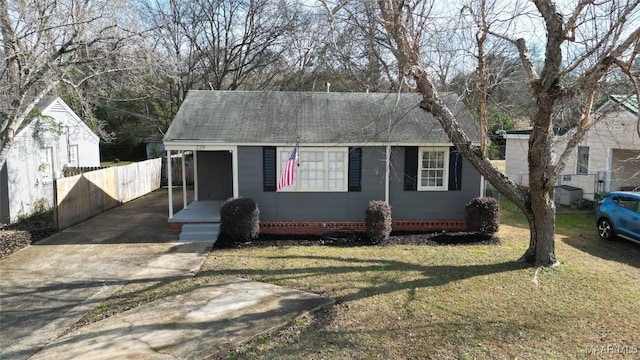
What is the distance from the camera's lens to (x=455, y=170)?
40.7 feet

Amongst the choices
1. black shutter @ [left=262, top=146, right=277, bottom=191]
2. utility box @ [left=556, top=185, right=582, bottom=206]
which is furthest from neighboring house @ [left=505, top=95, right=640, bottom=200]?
black shutter @ [left=262, top=146, right=277, bottom=191]

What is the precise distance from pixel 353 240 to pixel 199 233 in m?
4.24

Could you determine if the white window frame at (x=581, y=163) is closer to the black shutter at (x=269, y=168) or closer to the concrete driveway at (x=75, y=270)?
the black shutter at (x=269, y=168)

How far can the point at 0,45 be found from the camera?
1039 centimetres

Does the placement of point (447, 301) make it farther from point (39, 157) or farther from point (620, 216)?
point (39, 157)

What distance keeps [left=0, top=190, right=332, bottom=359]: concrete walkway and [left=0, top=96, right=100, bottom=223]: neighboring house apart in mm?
2849

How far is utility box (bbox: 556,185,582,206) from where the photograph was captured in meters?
16.8

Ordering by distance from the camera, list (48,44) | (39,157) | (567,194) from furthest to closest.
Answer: (567,194), (39,157), (48,44)

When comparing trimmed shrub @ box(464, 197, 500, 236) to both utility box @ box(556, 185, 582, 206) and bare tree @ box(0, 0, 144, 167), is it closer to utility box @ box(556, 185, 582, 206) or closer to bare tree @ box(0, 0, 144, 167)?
utility box @ box(556, 185, 582, 206)

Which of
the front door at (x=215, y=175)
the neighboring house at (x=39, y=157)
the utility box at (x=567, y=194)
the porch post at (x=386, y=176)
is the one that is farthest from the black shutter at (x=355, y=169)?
the utility box at (x=567, y=194)

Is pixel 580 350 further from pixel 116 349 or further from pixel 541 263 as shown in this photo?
pixel 116 349

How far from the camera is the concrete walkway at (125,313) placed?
561 cm

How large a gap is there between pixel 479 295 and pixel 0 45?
1220cm

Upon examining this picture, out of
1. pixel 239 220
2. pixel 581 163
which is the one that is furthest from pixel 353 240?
pixel 581 163
